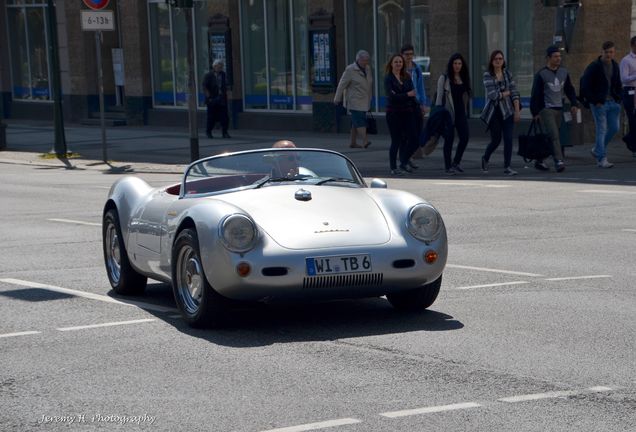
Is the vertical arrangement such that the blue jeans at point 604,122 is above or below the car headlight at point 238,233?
below

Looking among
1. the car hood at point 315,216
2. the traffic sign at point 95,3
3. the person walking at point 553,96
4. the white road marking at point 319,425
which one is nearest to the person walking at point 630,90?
the person walking at point 553,96

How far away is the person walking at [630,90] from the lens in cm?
2130

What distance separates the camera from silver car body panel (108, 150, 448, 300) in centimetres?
821

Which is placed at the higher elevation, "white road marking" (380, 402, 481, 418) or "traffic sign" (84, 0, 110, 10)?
"traffic sign" (84, 0, 110, 10)

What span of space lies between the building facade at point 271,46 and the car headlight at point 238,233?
14420mm

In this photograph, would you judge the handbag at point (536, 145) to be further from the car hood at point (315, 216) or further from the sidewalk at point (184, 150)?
the car hood at point (315, 216)

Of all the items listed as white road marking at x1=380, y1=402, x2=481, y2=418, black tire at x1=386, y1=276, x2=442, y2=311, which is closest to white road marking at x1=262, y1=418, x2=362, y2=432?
white road marking at x1=380, y1=402, x2=481, y2=418

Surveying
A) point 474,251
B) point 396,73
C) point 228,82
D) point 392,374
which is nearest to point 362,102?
point 396,73

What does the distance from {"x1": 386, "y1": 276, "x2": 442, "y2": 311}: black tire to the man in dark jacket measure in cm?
1159

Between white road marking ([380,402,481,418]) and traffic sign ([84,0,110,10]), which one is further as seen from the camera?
traffic sign ([84,0,110,10])

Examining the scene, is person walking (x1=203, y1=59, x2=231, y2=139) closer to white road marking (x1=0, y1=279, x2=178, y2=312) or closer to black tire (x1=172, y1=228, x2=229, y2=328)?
white road marking (x1=0, y1=279, x2=178, y2=312)

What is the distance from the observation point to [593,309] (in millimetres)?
8750

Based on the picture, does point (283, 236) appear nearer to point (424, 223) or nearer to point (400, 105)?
point (424, 223)

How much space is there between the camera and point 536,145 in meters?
19.7
